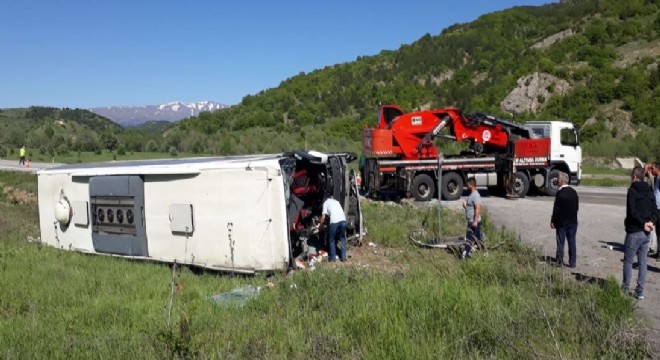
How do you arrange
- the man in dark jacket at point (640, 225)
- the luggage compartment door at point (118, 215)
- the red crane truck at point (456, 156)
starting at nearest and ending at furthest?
the man in dark jacket at point (640, 225) < the luggage compartment door at point (118, 215) < the red crane truck at point (456, 156)

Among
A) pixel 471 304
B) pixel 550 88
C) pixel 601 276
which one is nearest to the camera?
pixel 471 304

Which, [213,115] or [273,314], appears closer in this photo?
[273,314]

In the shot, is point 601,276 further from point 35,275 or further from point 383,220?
point 35,275

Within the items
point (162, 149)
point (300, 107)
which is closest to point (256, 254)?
point (162, 149)

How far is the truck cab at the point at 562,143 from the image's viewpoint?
21.4 m

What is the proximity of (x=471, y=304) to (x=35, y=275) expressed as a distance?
23.1ft

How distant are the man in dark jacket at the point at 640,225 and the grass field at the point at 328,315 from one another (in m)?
1.04

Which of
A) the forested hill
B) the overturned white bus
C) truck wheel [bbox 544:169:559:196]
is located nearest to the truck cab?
truck wheel [bbox 544:169:559:196]

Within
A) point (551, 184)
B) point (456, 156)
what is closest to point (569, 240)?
point (456, 156)

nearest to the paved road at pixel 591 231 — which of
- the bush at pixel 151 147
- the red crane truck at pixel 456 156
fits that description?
the red crane truck at pixel 456 156

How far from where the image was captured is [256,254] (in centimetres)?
938

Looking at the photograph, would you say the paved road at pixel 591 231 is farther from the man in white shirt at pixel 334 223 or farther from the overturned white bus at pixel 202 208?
the overturned white bus at pixel 202 208

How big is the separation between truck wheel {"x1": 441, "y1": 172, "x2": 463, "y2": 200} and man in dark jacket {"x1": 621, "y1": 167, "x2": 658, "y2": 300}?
12.1 meters

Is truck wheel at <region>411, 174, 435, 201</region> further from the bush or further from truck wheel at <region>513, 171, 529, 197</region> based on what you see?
the bush
